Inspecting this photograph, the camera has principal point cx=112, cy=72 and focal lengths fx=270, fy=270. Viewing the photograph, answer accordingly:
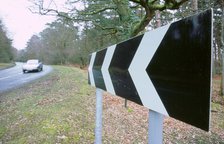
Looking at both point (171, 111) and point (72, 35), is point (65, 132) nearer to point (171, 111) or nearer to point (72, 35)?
point (171, 111)

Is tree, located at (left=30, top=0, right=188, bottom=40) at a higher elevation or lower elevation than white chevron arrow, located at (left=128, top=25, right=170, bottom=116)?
higher

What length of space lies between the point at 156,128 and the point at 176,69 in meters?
0.49

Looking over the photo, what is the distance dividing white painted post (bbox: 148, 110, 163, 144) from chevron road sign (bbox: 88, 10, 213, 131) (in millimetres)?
71

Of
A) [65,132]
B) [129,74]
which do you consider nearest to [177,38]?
[129,74]

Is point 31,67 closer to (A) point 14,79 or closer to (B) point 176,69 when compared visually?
(A) point 14,79

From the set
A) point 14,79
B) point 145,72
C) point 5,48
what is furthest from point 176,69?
point 5,48

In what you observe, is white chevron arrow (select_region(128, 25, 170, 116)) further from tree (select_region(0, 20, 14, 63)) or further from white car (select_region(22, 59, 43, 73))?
tree (select_region(0, 20, 14, 63))

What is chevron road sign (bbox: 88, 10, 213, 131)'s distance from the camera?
A: 112cm

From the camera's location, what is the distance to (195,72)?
1.17 metres

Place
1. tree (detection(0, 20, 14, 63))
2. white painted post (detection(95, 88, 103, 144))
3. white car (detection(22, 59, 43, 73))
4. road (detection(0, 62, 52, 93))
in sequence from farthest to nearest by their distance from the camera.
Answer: tree (detection(0, 20, 14, 63)) → white car (detection(22, 59, 43, 73)) → road (detection(0, 62, 52, 93)) → white painted post (detection(95, 88, 103, 144))

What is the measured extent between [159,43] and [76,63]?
155 feet

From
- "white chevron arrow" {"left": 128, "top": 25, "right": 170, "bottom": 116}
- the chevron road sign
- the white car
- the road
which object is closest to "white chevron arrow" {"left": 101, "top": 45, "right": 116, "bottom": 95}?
the chevron road sign

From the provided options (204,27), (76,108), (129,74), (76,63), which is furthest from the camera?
(76,63)

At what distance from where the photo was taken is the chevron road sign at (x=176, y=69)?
112 centimetres
